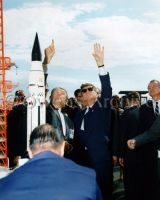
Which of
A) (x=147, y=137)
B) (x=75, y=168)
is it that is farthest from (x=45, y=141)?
(x=147, y=137)

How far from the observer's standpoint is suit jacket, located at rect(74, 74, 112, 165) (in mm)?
7730

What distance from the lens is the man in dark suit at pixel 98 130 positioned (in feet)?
25.6

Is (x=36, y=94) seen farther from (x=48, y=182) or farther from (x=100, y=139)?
(x=48, y=182)

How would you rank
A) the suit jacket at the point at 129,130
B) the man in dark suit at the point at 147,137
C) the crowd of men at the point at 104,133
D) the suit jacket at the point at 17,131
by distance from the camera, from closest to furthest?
the crowd of men at the point at 104,133 < the man in dark suit at the point at 147,137 < the suit jacket at the point at 129,130 < the suit jacket at the point at 17,131

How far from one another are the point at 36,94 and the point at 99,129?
156cm

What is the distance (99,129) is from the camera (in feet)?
25.9

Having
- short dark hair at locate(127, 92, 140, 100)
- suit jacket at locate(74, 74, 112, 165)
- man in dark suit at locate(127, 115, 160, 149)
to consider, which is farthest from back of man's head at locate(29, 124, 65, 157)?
short dark hair at locate(127, 92, 140, 100)

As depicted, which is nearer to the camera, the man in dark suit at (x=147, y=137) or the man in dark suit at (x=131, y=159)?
the man in dark suit at (x=147, y=137)

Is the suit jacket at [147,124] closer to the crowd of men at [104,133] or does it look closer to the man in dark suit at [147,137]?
the crowd of men at [104,133]

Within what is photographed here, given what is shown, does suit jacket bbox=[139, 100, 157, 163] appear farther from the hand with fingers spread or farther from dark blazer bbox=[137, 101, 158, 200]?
the hand with fingers spread

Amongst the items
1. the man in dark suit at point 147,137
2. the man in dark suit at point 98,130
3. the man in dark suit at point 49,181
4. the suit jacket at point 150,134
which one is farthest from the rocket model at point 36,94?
the man in dark suit at point 49,181

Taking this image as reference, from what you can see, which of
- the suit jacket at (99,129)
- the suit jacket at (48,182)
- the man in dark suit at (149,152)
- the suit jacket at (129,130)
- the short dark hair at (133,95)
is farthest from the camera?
the short dark hair at (133,95)

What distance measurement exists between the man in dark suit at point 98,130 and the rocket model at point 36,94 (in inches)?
39.0

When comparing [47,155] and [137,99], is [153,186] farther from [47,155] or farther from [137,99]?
[47,155]
